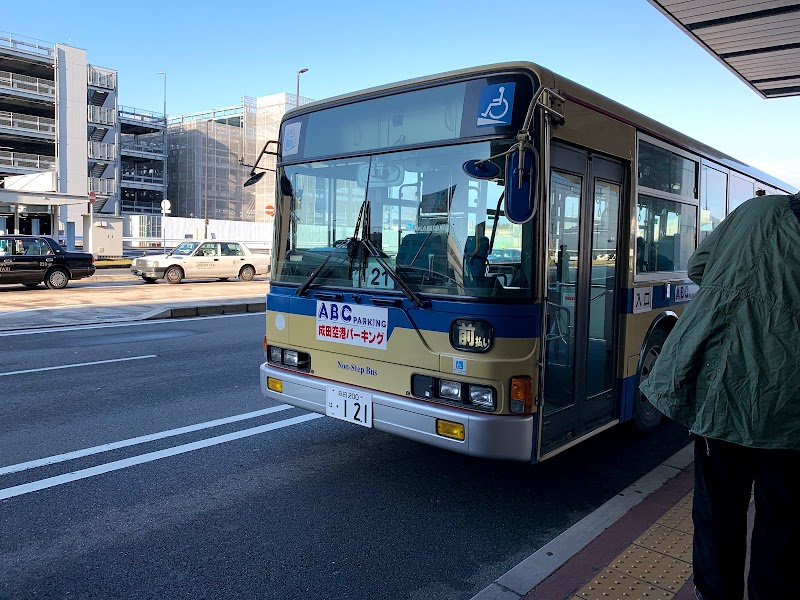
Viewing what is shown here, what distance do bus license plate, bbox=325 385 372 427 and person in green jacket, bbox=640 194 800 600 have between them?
7.59ft

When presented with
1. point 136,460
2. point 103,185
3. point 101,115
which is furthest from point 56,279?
point 101,115

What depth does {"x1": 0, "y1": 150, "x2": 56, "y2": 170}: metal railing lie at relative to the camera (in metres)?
48.0

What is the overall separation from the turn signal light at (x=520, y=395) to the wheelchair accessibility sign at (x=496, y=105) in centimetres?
160

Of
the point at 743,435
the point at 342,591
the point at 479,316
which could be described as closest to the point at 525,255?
the point at 479,316

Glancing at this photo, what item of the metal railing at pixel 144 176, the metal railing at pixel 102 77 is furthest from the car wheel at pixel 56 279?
the metal railing at pixel 144 176

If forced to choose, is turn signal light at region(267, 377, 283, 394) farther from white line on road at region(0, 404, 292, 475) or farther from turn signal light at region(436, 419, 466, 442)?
turn signal light at region(436, 419, 466, 442)

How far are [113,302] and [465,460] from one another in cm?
1341

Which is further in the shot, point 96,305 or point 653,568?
point 96,305

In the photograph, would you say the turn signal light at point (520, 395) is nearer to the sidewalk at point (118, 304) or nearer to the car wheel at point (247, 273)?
the sidewalk at point (118, 304)

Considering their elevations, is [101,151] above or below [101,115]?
below

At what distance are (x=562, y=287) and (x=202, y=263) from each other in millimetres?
20876

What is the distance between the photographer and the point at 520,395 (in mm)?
3979

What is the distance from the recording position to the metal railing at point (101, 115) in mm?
52750

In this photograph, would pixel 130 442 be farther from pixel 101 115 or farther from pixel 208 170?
pixel 208 170
